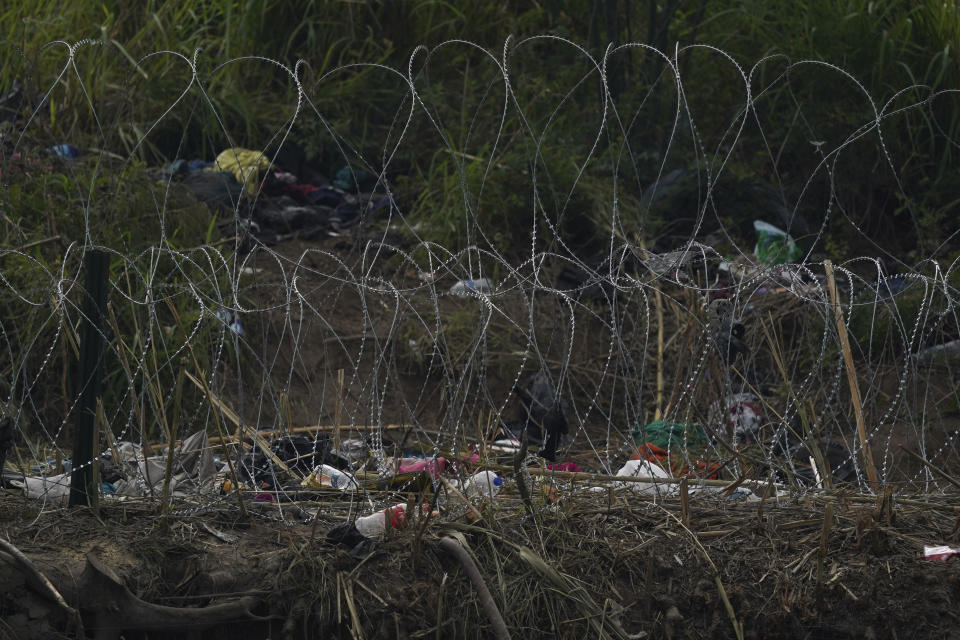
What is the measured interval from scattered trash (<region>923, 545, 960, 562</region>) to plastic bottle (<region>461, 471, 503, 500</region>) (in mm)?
1105

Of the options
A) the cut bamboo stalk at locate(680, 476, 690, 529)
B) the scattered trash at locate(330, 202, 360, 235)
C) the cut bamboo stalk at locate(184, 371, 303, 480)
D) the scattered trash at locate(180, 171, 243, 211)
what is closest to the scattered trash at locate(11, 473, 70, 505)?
the cut bamboo stalk at locate(184, 371, 303, 480)

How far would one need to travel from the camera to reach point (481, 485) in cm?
324

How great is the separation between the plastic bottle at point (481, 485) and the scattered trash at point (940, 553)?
1105 millimetres

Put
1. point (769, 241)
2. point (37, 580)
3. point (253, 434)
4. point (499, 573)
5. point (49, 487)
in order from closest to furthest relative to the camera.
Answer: point (37, 580)
point (499, 573)
point (253, 434)
point (49, 487)
point (769, 241)

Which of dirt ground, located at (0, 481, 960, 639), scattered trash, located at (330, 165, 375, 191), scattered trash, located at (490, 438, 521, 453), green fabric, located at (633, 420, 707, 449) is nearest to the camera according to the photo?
dirt ground, located at (0, 481, 960, 639)

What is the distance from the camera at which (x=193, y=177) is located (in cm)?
613

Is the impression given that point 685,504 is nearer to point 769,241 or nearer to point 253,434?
point 253,434

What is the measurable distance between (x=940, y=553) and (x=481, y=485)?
123 centimetres

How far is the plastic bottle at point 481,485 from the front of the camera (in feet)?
9.86

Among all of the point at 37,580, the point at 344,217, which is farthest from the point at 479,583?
the point at 344,217

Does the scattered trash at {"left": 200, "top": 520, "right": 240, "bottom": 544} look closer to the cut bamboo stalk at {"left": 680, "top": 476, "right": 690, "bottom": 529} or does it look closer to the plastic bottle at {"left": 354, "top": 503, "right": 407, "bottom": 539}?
the plastic bottle at {"left": 354, "top": 503, "right": 407, "bottom": 539}

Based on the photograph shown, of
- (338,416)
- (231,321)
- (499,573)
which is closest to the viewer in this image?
(499,573)

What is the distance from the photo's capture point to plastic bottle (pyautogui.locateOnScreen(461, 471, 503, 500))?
3.00m

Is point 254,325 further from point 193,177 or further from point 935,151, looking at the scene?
point 935,151
